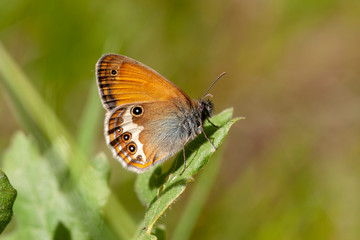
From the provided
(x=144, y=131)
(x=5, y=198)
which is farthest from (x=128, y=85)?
(x=5, y=198)

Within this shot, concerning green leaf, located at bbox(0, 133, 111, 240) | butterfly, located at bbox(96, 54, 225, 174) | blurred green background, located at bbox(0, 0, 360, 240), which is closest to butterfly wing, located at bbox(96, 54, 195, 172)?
butterfly, located at bbox(96, 54, 225, 174)

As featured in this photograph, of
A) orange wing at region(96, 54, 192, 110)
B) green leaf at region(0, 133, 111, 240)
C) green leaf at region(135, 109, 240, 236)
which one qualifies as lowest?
green leaf at region(0, 133, 111, 240)

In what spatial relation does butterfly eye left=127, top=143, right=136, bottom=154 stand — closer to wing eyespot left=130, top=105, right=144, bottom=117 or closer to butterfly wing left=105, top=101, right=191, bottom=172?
butterfly wing left=105, top=101, right=191, bottom=172

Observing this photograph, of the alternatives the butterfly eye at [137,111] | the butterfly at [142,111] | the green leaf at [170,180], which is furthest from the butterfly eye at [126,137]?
the green leaf at [170,180]

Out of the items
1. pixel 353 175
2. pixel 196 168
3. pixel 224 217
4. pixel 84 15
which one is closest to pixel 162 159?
pixel 196 168

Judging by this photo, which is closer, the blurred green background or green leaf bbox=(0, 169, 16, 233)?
green leaf bbox=(0, 169, 16, 233)

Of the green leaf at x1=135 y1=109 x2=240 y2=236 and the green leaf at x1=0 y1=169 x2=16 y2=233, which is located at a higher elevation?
the green leaf at x1=135 y1=109 x2=240 y2=236
